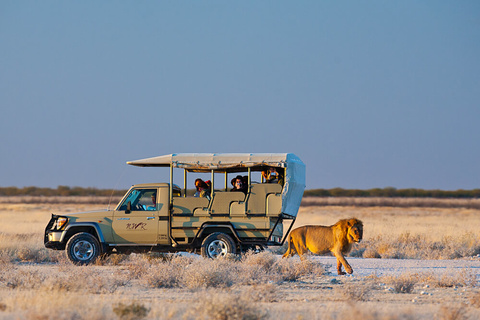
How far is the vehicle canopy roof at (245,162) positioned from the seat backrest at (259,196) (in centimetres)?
25

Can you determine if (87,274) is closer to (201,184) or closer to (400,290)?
(201,184)

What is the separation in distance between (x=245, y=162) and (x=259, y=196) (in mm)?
763

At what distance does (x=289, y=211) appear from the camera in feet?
50.0

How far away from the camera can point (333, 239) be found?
14531 millimetres

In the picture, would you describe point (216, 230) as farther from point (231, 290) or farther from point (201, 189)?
point (231, 290)

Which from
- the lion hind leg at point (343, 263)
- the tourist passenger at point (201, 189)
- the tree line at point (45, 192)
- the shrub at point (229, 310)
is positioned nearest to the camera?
the shrub at point (229, 310)

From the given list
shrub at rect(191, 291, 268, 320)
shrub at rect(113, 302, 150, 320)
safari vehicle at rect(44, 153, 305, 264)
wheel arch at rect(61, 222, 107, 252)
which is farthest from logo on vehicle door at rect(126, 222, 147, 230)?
shrub at rect(191, 291, 268, 320)

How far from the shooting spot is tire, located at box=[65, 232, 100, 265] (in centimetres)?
1568

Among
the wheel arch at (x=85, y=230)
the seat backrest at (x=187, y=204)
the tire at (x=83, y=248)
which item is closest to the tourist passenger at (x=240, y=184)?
the seat backrest at (x=187, y=204)

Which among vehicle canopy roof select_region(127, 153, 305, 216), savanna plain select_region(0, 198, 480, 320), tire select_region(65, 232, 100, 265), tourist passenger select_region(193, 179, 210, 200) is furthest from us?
tire select_region(65, 232, 100, 265)

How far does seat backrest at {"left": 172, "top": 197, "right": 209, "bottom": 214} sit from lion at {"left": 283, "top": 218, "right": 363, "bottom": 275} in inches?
79.4

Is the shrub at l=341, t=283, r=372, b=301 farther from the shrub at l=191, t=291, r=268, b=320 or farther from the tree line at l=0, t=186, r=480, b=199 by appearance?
the tree line at l=0, t=186, r=480, b=199

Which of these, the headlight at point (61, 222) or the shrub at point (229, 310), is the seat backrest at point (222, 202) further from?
the shrub at point (229, 310)

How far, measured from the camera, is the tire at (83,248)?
51.4 feet
